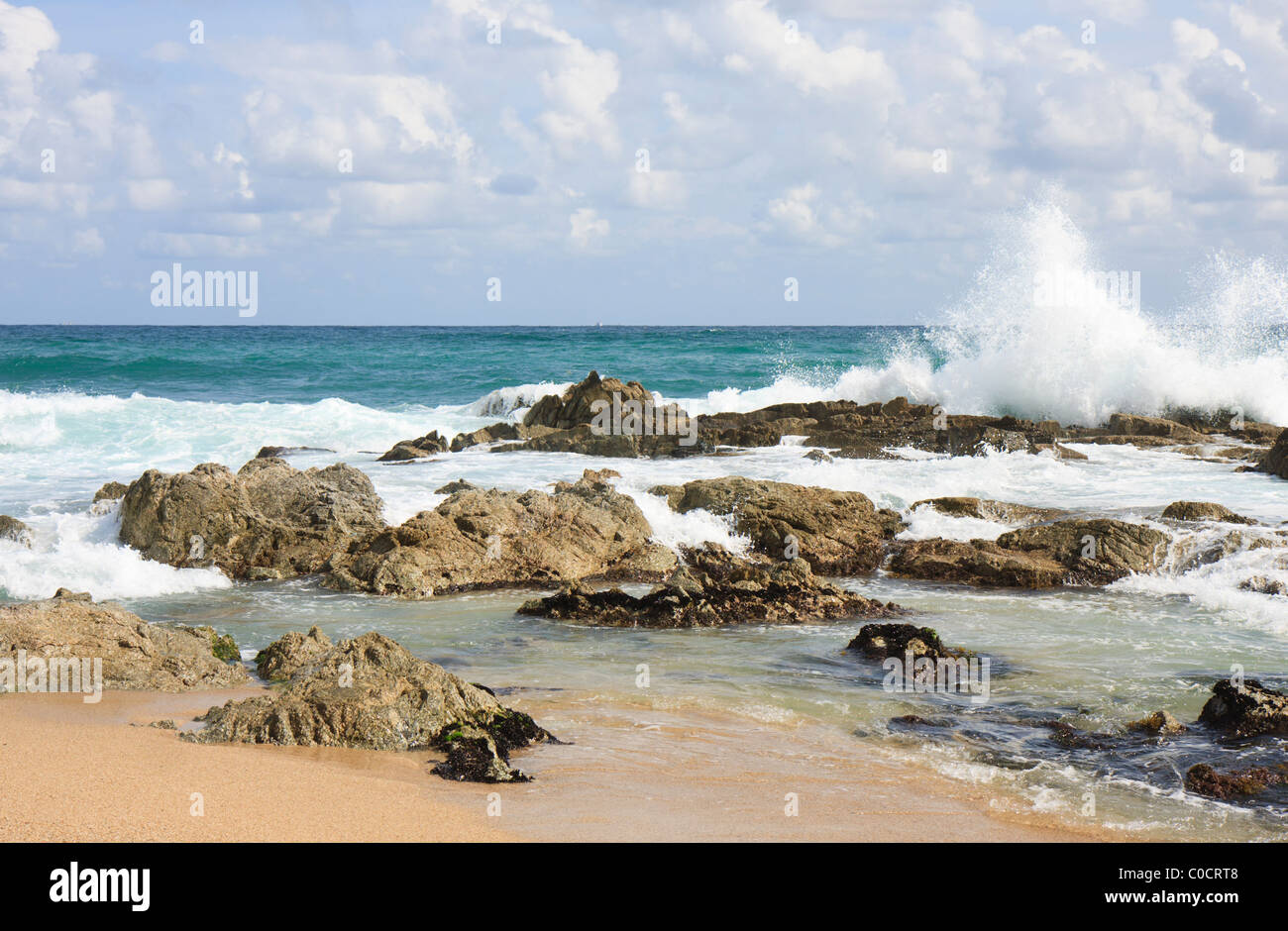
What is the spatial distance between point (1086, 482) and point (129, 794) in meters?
13.0

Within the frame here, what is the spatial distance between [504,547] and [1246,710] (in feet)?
20.7

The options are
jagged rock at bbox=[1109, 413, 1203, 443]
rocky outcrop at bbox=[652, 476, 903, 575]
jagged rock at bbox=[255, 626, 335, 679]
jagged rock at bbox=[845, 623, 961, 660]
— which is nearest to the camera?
jagged rock at bbox=[255, 626, 335, 679]

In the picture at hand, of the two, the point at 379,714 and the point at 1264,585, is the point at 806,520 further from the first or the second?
the point at 379,714

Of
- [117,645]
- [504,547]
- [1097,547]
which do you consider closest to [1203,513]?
[1097,547]

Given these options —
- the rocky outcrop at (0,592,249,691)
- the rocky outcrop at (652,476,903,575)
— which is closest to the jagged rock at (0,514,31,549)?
the rocky outcrop at (0,592,249,691)

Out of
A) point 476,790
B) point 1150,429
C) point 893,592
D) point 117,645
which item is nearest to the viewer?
point 476,790

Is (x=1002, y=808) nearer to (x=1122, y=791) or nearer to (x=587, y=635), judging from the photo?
(x=1122, y=791)

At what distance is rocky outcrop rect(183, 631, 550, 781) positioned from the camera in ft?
16.5

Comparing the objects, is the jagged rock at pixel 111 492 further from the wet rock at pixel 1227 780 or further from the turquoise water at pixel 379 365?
the turquoise water at pixel 379 365

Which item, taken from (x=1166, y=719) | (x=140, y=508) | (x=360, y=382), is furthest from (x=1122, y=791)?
(x=360, y=382)

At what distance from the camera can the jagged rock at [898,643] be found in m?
7.02

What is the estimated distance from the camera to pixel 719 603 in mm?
8414

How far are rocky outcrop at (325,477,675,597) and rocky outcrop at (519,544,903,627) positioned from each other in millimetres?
1222

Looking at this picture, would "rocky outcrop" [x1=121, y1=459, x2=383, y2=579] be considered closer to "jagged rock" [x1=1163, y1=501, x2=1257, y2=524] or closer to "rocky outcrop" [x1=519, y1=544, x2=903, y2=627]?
"rocky outcrop" [x1=519, y1=544, x2=903, y2=627]
